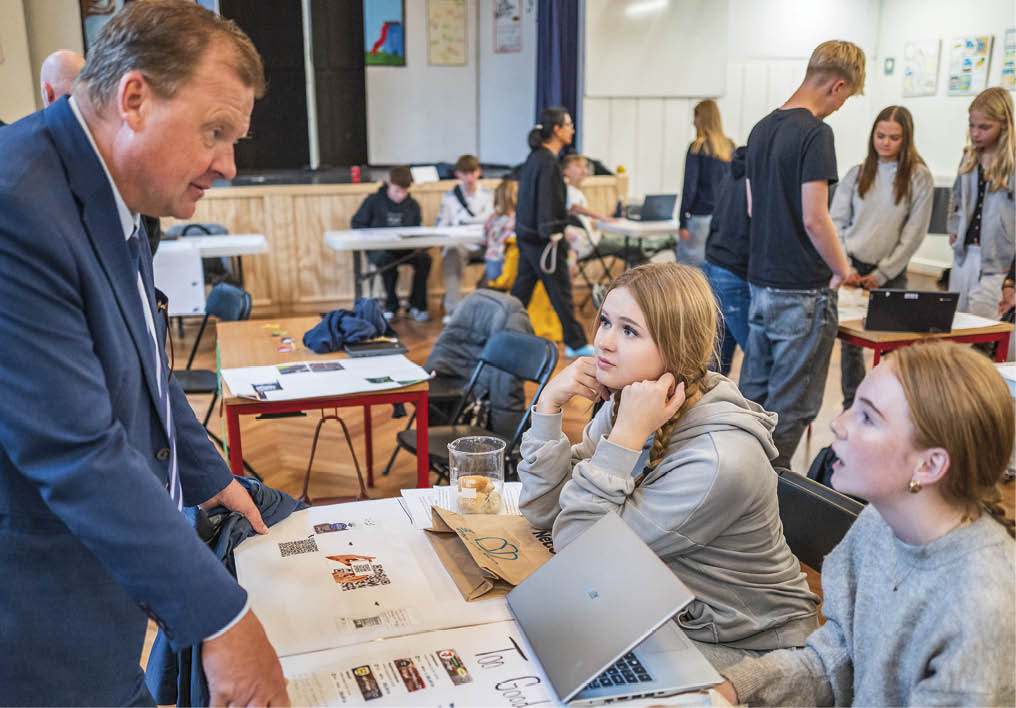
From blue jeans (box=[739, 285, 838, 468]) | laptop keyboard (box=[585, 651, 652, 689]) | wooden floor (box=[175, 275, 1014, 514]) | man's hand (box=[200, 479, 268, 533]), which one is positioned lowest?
wooden floor (box=[175, 275, 1014, 514])

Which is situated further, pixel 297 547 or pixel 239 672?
pixel 297 547

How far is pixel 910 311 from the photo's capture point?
340 centimetres

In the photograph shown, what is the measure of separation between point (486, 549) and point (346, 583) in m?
0.24

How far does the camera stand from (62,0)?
8.12 meters

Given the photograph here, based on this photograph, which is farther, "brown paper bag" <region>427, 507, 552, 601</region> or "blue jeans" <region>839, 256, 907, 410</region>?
"blue jeans" <region>839, 256, 907, 410</region>

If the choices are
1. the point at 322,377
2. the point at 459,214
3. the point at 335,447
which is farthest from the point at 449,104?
the point at 322,377

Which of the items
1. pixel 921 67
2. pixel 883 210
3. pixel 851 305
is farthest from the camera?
pixel 921 67

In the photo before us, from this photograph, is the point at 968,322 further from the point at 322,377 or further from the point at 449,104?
the point at 449,104

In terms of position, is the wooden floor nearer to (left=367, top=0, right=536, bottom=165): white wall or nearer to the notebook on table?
the notebook on table

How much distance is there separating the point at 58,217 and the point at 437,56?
9.36 meters

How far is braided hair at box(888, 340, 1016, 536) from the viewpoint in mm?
1025

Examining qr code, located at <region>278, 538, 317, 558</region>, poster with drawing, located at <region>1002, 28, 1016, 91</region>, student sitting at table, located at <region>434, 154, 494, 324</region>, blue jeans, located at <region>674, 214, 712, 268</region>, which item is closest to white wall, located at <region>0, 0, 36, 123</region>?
student sitting at table, located at <region>434, 154, 494, 324</region>

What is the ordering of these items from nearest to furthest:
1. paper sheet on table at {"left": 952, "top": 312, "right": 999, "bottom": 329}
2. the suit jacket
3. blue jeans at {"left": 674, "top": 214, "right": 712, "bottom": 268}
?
the suit jacket → paper sheet on table at {"left": 952, "top": 312, "right": 999, "bottom": 329} → blue jeans at {"left": 674, "top": 214, "right": 712, "bottom": 268}

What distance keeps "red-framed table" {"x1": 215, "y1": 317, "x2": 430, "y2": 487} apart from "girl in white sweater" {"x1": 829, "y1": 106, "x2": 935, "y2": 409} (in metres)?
2.26
